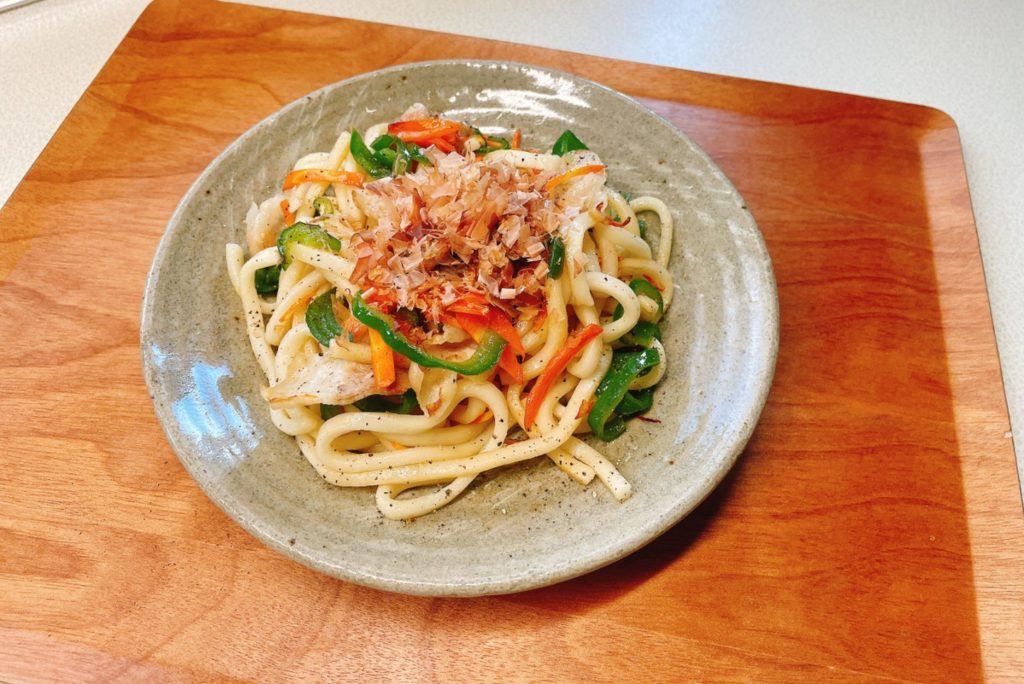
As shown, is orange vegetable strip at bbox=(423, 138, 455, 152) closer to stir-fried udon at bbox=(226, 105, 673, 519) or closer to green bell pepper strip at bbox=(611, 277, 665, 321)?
stir-fried udon at bbox=(226, 105, 673, 519)

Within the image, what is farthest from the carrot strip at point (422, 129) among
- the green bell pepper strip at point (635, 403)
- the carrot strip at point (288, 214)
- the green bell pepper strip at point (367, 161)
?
the green bell pepper strip at point (635, 403)

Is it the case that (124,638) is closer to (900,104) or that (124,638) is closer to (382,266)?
(382,266)

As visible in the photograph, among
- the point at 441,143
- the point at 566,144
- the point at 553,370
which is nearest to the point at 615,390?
the point at 553,370

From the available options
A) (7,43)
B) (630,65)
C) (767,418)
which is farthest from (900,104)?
(7,43)

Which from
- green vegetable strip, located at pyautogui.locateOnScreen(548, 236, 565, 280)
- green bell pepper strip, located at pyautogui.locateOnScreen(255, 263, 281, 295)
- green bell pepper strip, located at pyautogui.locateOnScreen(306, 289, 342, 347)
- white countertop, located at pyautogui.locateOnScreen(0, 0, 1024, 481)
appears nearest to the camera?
green vegetable strip, located at pyautogui.locateOnScreen(548, 236, 565, 280)

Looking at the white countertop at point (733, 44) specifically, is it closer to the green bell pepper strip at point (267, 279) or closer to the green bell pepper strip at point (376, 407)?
the green bell pepper strip at point (267, 279)

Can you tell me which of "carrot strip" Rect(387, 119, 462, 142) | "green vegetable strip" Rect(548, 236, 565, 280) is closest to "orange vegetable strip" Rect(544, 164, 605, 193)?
"green vegetable strip" Rect(548, 236, 565, 280)

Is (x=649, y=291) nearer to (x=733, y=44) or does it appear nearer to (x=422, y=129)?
(x=422, y=129)
